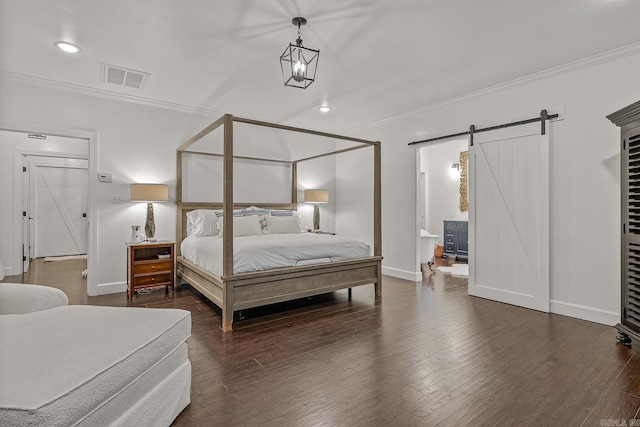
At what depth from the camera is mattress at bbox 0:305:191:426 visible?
1.10 meters

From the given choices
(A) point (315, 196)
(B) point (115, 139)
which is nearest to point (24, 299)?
(B) point (115, 139)

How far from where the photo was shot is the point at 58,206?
7.70 m

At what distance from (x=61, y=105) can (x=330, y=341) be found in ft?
14.2

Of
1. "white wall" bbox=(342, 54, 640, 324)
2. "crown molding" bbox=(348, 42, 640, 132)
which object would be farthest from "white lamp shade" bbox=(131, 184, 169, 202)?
"white wall" bbox=(342, 54, 640, 324)

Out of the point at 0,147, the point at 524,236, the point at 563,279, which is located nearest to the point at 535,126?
the point at 524,236

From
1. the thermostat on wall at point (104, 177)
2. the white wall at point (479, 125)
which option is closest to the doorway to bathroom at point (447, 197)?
the white wall at point (479, 125)

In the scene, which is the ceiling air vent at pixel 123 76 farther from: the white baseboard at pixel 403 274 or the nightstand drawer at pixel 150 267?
the white baseboard at pixel 403 274

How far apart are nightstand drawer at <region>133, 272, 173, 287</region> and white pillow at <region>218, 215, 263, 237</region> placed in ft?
2.92

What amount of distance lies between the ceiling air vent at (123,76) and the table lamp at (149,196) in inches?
49.5

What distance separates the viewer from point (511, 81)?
3949mm

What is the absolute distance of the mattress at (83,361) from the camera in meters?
1.10

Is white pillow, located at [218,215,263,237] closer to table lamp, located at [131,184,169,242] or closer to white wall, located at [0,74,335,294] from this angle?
table lamp, located at [131,184,169,242]

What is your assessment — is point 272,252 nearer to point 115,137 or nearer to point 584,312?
point 115,137

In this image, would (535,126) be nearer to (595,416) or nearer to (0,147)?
(595,416)
